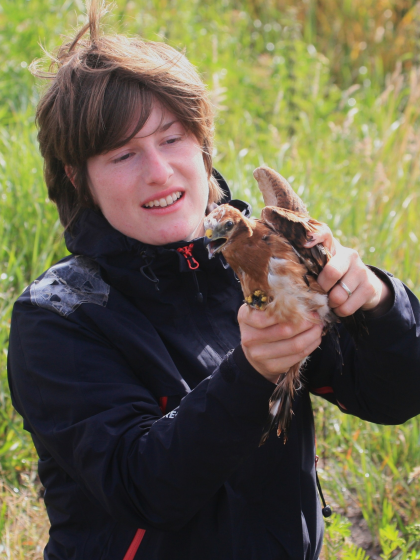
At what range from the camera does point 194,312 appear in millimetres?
2076

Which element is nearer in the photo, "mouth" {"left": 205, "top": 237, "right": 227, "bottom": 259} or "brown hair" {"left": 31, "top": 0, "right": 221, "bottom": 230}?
"mouth" {"left": 205, "top": 237, "right": 227, "bottom": 259}

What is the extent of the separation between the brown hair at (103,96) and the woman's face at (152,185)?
53 mm

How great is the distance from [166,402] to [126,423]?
0.23 m

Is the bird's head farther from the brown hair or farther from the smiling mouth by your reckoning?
the brown hair

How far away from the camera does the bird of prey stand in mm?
1676

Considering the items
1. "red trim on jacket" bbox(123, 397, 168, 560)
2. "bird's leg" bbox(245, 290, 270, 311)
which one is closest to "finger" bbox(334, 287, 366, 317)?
"bird's leg" bbox(245, 290, 270, 311)

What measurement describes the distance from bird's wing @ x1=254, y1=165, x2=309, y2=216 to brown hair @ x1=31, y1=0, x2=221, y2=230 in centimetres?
32

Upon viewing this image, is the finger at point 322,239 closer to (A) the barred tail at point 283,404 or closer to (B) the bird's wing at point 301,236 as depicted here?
(B) the bird's wing at point 301,236

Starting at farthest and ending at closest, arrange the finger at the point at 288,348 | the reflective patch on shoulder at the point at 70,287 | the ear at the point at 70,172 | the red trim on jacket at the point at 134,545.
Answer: the ear at the point at 70,172
the reflective patch on shoulder at the point at 70,287
the red trim on jacket at the point at 134,545
the finger at the point at 288,348

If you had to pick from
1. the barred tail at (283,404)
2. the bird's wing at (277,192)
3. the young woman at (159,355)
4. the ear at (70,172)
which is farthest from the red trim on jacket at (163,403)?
the ear at (70,172)

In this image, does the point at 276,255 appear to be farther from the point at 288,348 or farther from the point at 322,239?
the point at 288,348

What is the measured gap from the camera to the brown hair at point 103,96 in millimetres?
2041

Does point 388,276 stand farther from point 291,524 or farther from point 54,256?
point 54,256

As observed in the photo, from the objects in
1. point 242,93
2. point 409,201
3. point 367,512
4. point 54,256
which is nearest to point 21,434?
point 54,256
